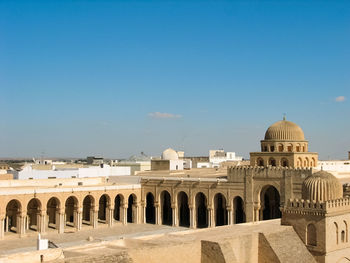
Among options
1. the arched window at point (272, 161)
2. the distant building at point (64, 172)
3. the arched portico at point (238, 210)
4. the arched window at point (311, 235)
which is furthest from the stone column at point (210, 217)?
the distant building at point (64, 172)

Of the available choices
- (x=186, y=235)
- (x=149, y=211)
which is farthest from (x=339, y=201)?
(x=149, y=211)

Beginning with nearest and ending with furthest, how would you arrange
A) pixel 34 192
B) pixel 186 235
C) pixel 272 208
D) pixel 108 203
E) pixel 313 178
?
1. pixel 186 235
2. pixel 313 178
3. pixel 34 192
4. pixel 272 208
5. pixel 108 203

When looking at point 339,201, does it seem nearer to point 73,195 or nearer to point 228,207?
point 228,207

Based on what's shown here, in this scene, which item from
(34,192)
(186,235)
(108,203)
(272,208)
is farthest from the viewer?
(108,203)

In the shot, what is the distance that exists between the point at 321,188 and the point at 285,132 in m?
17.5

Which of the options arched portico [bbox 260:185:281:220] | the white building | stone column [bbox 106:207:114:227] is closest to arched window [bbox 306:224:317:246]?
arched portico [bbox 260:185:281:220]

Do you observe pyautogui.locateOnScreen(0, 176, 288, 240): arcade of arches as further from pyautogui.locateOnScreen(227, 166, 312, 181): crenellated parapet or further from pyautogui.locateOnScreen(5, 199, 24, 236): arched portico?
pyautogui.locateOnScreen(227, 166, 312, 181): crenellated parapet

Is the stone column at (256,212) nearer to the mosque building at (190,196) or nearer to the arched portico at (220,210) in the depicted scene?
the mosque building at (190,196)

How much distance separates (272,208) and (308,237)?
1716 cm

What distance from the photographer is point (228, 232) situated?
2306cm

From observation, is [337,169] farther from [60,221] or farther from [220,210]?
[60,221]

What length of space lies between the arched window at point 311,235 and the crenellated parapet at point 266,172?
12.8 meters

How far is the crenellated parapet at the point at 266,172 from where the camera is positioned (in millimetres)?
36125

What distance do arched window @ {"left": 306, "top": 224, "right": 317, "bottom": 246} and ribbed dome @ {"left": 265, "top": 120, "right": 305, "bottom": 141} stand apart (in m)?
17.9
